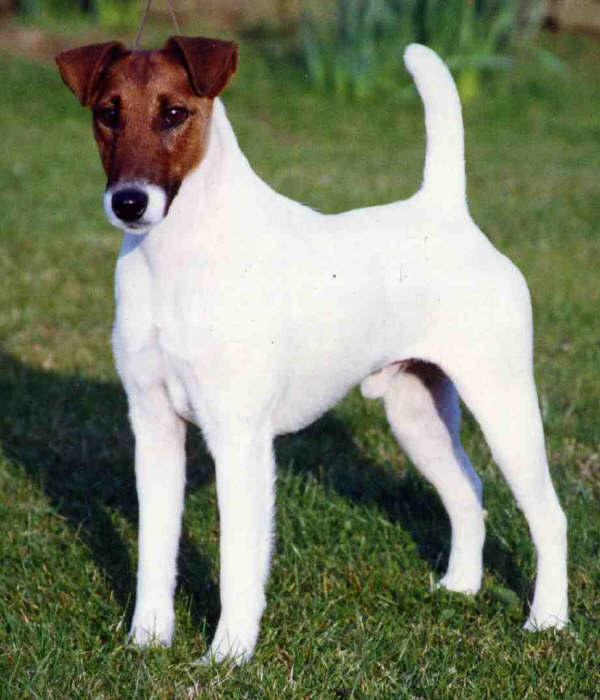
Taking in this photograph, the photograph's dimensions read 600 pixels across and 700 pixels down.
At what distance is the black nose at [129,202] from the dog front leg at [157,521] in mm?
781

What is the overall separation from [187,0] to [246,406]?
15284 mm

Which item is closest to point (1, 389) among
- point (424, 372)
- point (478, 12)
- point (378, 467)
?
point (378, 467)

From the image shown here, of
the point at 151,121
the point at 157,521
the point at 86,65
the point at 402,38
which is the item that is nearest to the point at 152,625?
the point at 157,521

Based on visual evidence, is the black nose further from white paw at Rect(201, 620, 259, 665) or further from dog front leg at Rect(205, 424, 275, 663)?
white paw at Rect(201, 620, 259, 665)

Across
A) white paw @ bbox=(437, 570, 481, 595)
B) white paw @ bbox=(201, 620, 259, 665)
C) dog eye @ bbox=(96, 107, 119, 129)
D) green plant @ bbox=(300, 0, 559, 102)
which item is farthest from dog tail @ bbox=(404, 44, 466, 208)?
green plant @ bbox=(300, 0, 559, 102)

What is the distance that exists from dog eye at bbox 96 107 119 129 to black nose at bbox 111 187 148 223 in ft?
0.95

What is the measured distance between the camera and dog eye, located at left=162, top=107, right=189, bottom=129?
130 inches

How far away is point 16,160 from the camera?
37.5ft

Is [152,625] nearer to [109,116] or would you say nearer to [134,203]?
[134,203]

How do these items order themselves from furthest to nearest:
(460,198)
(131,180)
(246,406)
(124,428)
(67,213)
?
(67,213) < (124,428) < (460,198) < (246,406) < (131,180)

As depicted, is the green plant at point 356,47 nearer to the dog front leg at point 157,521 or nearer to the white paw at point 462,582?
the white paw at point 462,582

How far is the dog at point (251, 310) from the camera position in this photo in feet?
10.9

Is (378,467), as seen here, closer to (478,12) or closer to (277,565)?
(277,565)

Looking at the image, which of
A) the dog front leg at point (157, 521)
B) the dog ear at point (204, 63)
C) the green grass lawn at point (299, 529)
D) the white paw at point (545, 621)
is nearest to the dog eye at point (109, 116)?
the dog ear at point (204, 63)
